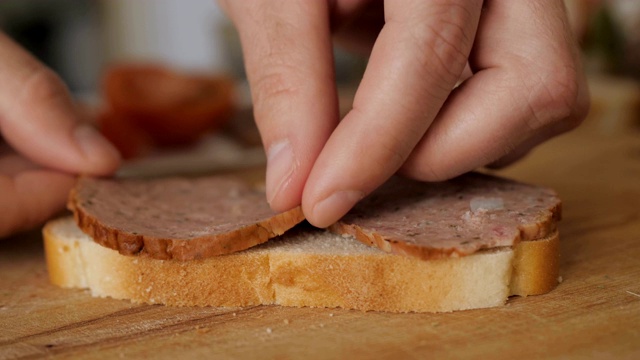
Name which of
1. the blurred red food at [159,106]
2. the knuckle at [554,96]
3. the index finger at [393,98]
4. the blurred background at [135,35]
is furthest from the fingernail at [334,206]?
the blurred background at [135,35]

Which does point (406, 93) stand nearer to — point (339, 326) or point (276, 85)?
point (276, 85)

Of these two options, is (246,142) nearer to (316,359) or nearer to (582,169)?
(582,169)

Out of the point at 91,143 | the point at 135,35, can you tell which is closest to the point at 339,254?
the point at 91,143

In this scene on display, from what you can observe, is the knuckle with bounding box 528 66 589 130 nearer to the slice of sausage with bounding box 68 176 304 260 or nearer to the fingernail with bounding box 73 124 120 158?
the slice of sausage with bounding box 68 176 304 260

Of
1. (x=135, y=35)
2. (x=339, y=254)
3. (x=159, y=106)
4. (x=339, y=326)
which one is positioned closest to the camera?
(x=339, y=326)

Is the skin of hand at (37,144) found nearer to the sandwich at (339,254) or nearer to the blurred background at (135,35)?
the sandwich at (339,254)

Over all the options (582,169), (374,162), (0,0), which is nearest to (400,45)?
(374,162)
